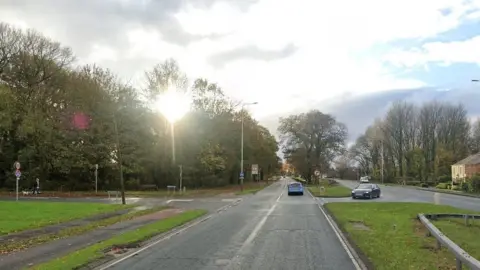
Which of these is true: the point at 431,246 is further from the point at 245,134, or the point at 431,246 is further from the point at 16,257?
the point at 245,134

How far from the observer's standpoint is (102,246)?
14.3 m

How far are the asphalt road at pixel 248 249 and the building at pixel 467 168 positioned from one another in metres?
61.0

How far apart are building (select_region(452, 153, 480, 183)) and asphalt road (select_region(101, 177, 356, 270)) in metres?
61.0

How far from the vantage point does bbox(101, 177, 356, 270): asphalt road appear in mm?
11312

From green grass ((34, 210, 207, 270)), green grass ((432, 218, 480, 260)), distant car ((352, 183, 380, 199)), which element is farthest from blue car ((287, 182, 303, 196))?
green grass ((432, 218, 480, 260))

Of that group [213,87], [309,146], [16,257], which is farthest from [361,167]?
[16,257]

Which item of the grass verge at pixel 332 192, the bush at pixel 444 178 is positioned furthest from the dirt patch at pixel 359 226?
the bush at pixel 444 178

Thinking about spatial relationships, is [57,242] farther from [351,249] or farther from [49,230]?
[351,249]

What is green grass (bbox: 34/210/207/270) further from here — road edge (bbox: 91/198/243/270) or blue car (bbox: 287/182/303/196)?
blue car (bbox: 287/182/303/196)

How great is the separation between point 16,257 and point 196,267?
4.96 meters

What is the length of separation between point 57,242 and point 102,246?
2.24 m

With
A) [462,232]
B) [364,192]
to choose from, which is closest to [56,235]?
[462,232]

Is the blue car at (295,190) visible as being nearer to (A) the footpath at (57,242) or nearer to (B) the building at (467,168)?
(B) the building at (467,168)

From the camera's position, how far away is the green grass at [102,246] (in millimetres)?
11250
